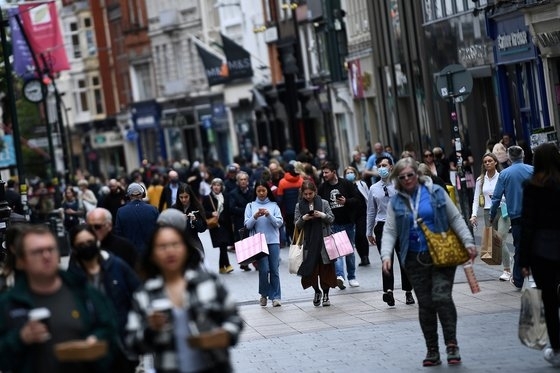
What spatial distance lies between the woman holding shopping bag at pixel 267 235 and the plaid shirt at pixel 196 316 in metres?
12.7

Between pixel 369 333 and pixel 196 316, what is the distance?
8847 millimetres

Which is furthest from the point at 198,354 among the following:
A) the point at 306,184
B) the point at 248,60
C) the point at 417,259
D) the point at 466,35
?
the point at 248,60

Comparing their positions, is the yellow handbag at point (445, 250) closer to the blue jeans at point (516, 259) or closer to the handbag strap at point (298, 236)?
the blue jeans at point (516, 259)


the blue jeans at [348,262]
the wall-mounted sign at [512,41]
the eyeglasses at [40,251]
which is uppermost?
the wall-mounted sign at [512,41]

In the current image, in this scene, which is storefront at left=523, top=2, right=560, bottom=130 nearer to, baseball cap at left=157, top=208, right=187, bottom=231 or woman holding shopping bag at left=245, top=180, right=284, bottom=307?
woman holding shopping bag at left=245, top=180, right=284, bottom=307

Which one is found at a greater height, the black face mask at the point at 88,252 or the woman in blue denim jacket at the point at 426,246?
the black face mask at the point at 88,252

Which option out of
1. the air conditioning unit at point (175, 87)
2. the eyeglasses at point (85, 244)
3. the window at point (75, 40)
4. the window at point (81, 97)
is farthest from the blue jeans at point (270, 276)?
the window at point (81, 97)

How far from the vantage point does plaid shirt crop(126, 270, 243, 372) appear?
8609 mm

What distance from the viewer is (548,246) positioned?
13.1m

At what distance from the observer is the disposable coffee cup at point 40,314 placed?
8.70 meters

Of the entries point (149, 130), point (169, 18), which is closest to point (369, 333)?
point (169, 18)

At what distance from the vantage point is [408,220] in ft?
46.3

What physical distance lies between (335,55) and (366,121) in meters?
3.36

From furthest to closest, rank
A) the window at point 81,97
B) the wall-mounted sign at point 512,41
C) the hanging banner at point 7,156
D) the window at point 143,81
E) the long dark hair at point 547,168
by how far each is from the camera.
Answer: the window at point 81,97 < the window at point 143,81 < the hanging banner at point 7,156 < the wall-mounted sign at point 512,41 < the long dark hair at point 547,168
